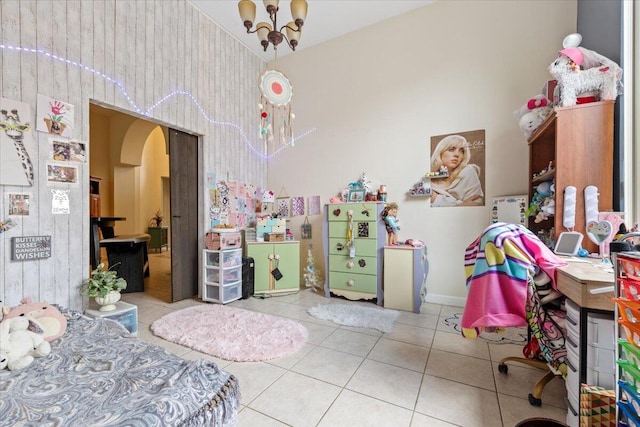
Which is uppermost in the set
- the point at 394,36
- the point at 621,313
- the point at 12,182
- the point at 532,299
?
the point at 394,36

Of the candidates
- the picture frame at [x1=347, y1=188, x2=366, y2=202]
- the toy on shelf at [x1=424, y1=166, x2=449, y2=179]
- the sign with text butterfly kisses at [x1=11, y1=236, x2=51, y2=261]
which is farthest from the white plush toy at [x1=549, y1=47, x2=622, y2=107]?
the sign with text butterfly kisses at [x1=11, y1=236, x2=51, y2=261]

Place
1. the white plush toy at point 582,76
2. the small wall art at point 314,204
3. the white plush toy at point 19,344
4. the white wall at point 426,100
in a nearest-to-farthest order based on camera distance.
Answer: the white plush toy at point 19,344 < the white plush toy at point 582,76 < the white wall at point 426,100 < the small wall art at point 314,204

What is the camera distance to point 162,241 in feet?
23.5

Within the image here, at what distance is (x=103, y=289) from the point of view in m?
2.25

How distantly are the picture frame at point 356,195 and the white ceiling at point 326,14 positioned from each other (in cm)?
227

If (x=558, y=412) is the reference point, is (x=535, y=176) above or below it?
above

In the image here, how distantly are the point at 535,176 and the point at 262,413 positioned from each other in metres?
3.02

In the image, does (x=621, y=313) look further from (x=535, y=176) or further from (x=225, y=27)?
(x=225, y=27)

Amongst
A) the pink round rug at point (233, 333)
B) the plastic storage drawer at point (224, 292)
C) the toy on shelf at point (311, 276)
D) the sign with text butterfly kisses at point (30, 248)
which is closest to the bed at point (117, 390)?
the pink round rug at point (233, 333)

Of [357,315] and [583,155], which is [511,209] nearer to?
[583,155]

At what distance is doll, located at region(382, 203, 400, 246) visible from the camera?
3156 mm

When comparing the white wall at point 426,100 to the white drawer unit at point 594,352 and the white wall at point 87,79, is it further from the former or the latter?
the white drawer unit at point 594,352

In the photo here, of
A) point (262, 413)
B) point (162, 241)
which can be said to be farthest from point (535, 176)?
point (162, 241)

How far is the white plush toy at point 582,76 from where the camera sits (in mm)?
1834
